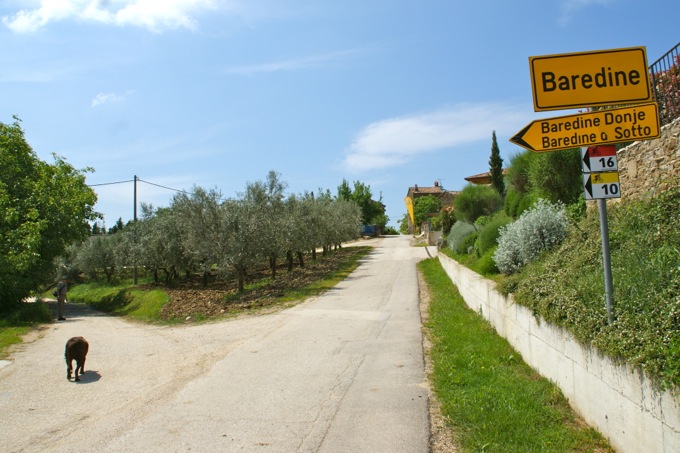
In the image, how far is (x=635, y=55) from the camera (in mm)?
4836

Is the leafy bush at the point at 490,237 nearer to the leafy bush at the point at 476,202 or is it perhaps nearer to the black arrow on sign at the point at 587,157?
the black arrow on sign at the point at 587,157

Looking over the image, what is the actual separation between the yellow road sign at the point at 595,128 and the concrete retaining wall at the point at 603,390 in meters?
1.99

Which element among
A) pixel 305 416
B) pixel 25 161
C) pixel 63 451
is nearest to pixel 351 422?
pixel 305 416

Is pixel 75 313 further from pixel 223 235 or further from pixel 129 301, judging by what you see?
pixel 223 235

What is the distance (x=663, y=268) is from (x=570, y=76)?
2.01 m

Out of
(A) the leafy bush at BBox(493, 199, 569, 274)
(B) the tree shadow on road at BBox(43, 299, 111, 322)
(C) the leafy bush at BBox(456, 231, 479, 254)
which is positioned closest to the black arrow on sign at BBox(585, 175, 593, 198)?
(A) the leafy bush at BBox(493, 199, 569, 274)

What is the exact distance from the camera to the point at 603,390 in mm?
4477

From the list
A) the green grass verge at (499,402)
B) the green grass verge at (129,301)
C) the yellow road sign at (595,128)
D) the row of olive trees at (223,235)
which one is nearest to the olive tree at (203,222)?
the row of olive trees at (223,235)

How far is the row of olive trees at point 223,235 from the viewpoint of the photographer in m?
20.8

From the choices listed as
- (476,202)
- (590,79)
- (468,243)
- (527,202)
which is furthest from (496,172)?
(590,79)

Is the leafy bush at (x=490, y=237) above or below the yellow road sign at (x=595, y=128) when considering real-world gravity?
below

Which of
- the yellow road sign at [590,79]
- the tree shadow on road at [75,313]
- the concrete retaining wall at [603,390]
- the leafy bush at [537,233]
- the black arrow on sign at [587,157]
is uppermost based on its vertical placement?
the yellow road sign at [590,79]

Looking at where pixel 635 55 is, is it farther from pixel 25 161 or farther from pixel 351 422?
pixel 25 161

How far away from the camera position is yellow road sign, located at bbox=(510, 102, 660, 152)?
4754 mm
